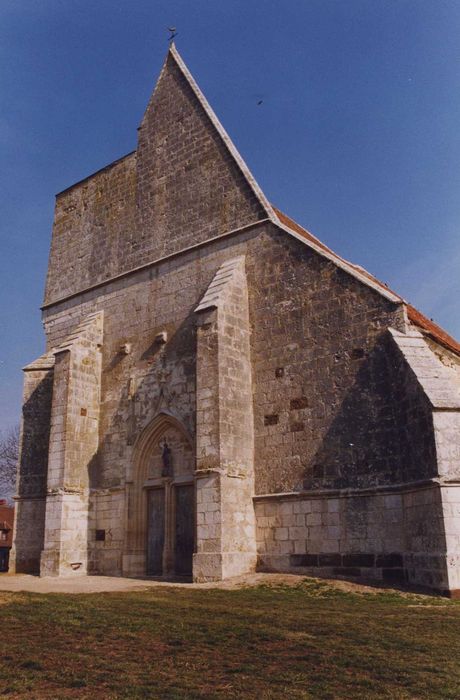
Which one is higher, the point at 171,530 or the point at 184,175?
the point at 184,175

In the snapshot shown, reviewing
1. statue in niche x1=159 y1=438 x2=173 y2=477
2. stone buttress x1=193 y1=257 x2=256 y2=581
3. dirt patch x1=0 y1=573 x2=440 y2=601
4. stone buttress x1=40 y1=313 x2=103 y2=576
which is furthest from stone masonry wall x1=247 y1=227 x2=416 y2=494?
stone buttress x1=40 y1=313 x2=103 y2=576

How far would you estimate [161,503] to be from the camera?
16.0 metres

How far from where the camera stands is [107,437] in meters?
17.3

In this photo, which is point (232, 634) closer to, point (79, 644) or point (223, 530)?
point (79, 644)

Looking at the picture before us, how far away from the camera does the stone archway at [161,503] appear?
15195 mm

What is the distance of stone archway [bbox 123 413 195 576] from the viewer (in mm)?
15195

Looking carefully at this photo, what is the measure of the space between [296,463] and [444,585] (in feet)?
13.4

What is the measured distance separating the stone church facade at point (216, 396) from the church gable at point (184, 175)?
2.4 inches

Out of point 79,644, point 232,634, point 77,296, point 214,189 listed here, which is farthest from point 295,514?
point 77,296

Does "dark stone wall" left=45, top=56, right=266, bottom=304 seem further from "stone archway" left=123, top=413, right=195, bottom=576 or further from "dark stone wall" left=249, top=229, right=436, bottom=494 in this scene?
"stone archway" left=123, top=413, right=195, bottom=576

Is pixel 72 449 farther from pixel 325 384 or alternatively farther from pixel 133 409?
pixel 325 384

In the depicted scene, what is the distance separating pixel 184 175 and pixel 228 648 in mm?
13762

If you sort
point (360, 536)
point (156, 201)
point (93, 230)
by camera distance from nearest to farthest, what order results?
point (360, 536), point (156, 201), point (93, 230)

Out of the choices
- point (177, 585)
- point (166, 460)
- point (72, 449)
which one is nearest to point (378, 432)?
point (177, 585)
